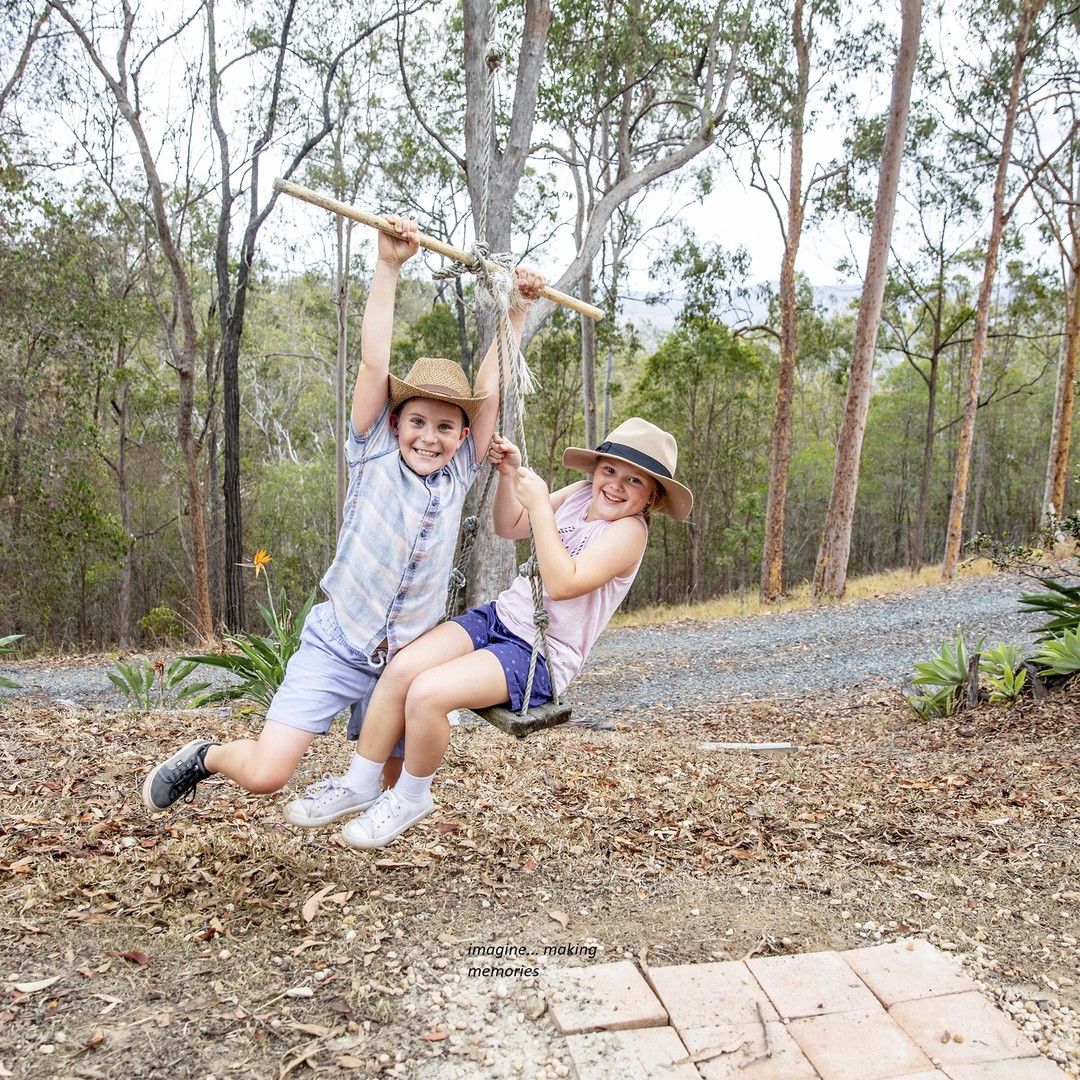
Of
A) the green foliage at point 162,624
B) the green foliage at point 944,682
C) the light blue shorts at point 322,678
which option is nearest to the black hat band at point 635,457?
the light blue shorts at point 322,678

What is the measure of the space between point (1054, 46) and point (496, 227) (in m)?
14.1

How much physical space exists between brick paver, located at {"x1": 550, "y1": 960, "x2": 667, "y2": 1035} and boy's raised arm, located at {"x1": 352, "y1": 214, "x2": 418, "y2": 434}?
154cm

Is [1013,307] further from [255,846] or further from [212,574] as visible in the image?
[255,846]

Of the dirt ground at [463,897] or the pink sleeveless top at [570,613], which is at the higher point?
the pink sleeveless top at [570,613]

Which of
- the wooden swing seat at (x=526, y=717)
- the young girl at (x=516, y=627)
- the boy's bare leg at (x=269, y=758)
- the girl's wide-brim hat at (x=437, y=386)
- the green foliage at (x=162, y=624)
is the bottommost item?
the green foliage at (x=162, y=624)

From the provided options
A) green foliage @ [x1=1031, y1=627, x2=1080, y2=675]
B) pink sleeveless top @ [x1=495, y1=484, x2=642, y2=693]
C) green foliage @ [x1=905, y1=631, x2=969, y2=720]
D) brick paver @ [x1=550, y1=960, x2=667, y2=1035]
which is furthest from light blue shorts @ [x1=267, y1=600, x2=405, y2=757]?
green foliage @ [x1=1031, y1=627, x2=1080, y2=675]

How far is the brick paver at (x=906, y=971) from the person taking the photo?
2.47m

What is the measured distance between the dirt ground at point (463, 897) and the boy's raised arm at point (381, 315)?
4.83ft

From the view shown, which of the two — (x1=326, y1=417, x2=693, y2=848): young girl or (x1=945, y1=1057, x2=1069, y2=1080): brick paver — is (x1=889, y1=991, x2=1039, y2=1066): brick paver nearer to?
(x1=945, y1=1057, x2=1069, y2=1080): brick paver

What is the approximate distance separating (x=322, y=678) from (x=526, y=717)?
1.78ft

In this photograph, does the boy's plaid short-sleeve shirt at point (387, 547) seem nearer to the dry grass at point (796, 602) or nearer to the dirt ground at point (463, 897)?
the dirt ground at point (463, 897)

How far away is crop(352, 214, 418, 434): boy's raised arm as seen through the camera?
252 cm

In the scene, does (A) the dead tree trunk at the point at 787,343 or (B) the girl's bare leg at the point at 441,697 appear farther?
(A) the dead tree trunk at the point at 787,343

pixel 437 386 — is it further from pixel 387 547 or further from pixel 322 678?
pixel 322 678
